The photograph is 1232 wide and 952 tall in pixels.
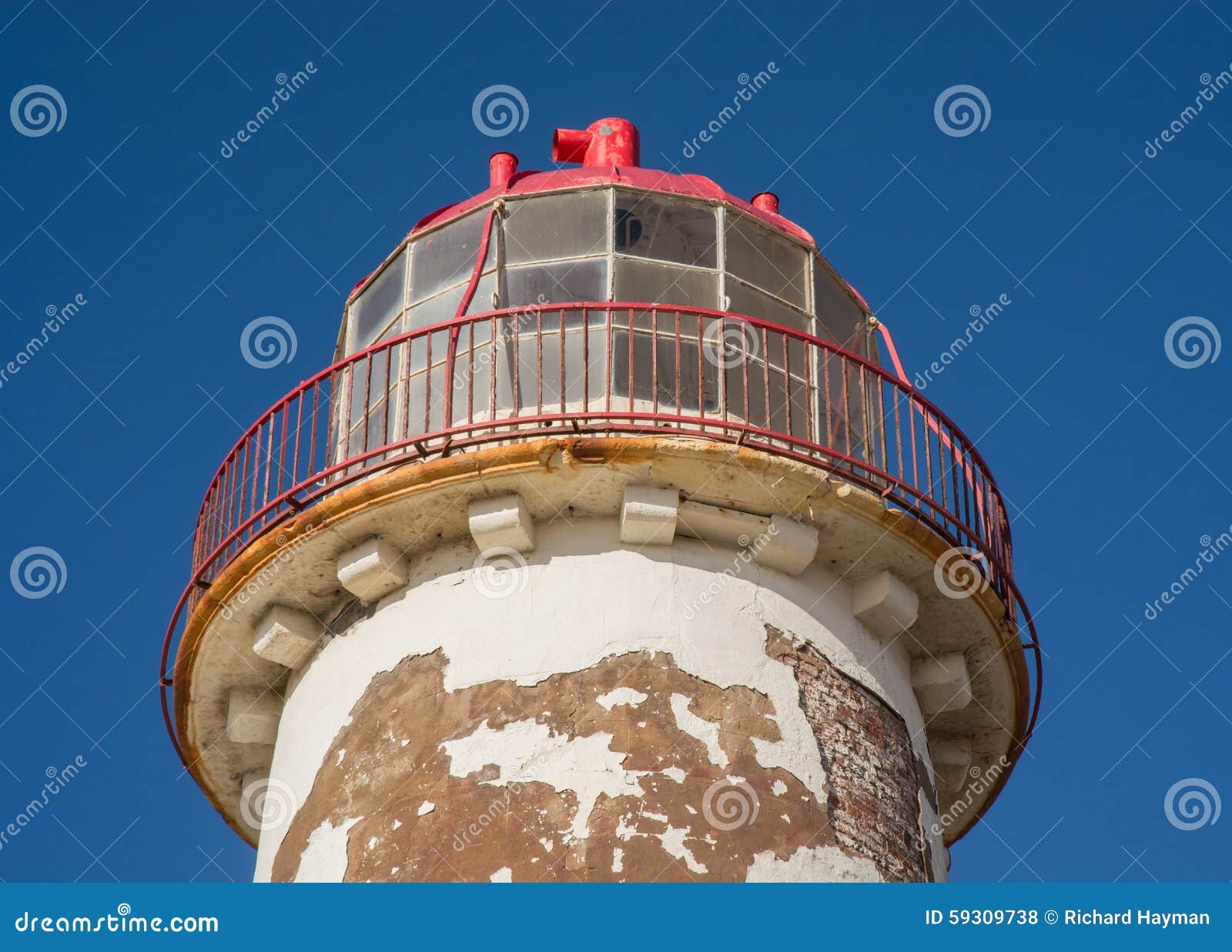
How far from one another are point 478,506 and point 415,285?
94.5 inches

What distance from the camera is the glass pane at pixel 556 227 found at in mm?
13508

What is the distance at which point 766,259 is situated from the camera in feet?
45.8

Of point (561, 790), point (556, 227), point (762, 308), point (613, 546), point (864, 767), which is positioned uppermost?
point (556, 227)

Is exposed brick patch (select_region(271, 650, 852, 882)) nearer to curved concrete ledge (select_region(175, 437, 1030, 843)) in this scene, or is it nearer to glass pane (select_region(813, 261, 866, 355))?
curved concrete ledge (select_region(175, 437, 1030, 843))

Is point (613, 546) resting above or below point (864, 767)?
above

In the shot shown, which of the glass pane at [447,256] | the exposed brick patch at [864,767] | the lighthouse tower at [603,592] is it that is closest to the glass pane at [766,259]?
the lighthouse tower at [603,592]

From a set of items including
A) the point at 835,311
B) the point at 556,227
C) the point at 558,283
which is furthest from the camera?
the point at 835,311

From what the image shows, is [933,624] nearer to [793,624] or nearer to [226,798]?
[793,624]

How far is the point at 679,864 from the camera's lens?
34.7 feet

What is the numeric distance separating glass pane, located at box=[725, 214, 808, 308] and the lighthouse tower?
2 centimetres

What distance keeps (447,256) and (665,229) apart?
137cm

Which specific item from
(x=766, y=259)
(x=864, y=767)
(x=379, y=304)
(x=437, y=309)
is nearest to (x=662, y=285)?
(x=766, y=259)

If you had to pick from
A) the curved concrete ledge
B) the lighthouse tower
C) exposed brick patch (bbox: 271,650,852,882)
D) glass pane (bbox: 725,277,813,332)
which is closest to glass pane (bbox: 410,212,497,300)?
the lighthouse tower

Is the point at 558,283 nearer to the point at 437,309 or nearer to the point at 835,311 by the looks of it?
the point at 437,309
